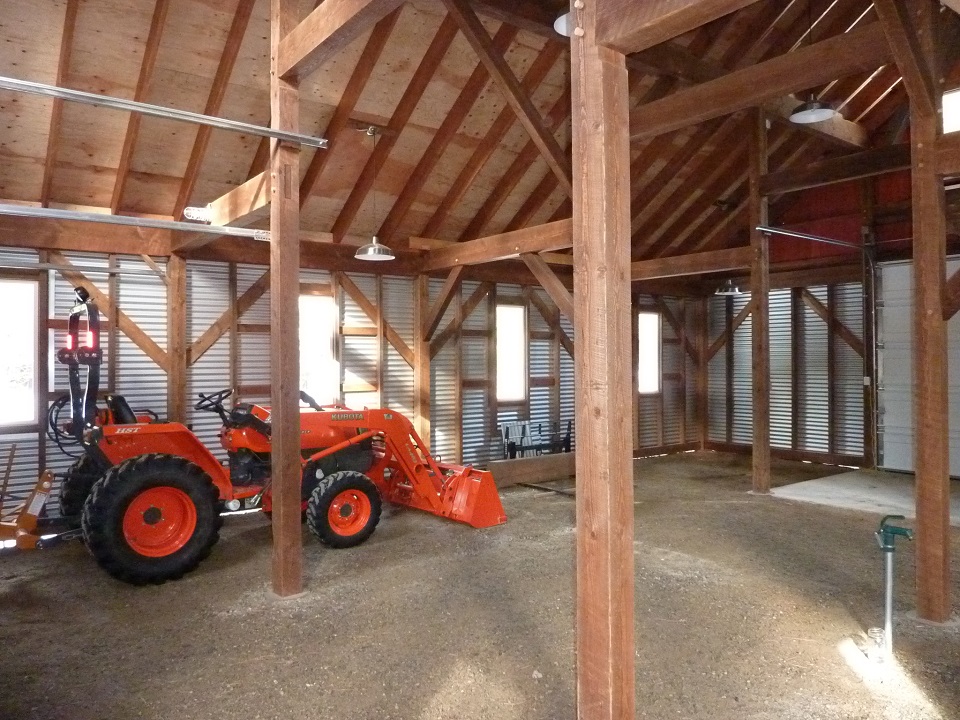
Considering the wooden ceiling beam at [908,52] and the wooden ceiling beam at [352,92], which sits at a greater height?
the wooden ceiling beam at [352,92]

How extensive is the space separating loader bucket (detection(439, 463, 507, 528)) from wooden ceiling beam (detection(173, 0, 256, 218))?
3.98 metres

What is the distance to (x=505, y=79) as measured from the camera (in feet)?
19.1

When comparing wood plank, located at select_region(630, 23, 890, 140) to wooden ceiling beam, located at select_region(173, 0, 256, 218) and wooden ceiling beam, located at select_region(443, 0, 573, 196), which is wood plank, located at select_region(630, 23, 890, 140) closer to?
wooden ceiling beam, located at select_region(443, 0, 573, 196)

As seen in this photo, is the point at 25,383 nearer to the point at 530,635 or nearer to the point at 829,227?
the point at 530,635

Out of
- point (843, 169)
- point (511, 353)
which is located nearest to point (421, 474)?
point (511, 353)

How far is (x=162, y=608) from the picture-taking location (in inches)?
170

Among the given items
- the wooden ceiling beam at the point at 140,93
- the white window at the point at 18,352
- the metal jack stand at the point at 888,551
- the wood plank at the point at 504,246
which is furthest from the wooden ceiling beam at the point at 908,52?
the white window at the point at 18,352

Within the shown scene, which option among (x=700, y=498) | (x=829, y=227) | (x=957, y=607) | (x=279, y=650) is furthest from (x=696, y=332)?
(x=279, y=650)

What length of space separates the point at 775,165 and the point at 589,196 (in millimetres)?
8723

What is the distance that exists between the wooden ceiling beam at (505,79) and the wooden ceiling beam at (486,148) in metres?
1.12

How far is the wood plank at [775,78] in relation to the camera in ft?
14.5

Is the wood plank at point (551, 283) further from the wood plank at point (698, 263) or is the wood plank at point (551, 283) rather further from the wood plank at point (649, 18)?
the wood plank at point (649, 18)

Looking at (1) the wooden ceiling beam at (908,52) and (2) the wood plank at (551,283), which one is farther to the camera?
(2) the wood plank at (551,283)

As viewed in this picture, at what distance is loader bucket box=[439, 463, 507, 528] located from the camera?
245 inches
